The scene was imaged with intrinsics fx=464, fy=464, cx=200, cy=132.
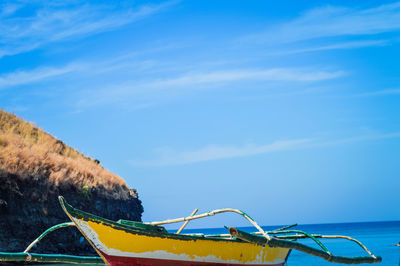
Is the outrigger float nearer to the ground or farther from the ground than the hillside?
nearer to the ground

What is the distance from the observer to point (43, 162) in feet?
74.1

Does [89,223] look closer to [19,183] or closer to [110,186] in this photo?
[19,183]

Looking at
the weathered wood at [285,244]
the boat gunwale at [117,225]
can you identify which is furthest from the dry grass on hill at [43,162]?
the weathered wood at [285,244]

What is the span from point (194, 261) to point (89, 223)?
204 cm

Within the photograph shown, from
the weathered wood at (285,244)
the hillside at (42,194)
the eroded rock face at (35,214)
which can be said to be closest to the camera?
the weathered wood at (285,244)

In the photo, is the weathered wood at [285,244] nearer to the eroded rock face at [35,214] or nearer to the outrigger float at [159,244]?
the outrigger float at [159,244]

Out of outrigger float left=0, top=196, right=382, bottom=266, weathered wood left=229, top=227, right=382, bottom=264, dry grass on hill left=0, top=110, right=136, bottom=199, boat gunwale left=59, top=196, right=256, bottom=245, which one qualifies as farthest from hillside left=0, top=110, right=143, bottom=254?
weathered wood left=229, top=227, right=382, bottom=264

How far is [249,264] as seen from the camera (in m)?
8.97

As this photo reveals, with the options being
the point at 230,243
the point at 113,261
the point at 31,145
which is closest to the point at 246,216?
the point at 230,243

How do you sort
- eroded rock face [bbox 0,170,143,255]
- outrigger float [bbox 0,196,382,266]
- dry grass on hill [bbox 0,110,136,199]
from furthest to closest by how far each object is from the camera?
dry grass on hill [bbox 0,110,136,199], eroded rock face [bbox 0,170,143,255], outrigger float [bbox 0,196,382,266]

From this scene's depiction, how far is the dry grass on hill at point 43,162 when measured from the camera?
68.4 ft

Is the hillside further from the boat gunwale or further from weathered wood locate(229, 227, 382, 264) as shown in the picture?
weathered wood locate(229, 227, 382, 264)

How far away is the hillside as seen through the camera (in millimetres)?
18750

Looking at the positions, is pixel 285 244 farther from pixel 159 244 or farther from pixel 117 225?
pixel 117 225
